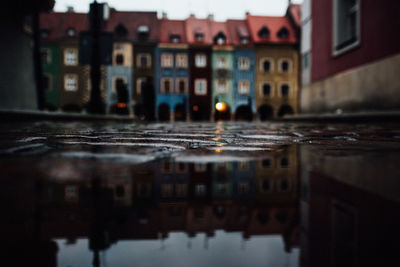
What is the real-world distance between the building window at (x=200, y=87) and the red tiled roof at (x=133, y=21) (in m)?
5.31

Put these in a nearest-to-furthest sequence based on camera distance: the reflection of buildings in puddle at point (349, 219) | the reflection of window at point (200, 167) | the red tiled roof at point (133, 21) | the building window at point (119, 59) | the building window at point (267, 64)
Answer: the reflection of buildings in puddle at point (349, 219), the reflection of window at point (200, 167), the building window at point (119, 59), the red tiled roof at point (133, 21), the building window at point (267, 64)

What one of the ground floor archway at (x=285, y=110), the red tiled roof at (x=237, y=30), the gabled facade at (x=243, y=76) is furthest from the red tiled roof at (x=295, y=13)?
the ground floor archway at (x=285, y=110)

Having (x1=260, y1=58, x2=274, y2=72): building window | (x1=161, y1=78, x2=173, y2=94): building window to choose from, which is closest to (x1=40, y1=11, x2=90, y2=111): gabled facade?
(x1=161, y1=78, x2=173, y2=94): building window

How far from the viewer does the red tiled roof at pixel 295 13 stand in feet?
108

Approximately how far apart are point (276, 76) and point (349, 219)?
3327cm

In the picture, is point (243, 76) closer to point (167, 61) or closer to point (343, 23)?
point (167, 61)

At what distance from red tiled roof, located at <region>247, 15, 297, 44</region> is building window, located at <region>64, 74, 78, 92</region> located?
16.1 m

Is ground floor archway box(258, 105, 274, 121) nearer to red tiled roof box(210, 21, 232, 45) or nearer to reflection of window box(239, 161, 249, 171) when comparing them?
red tiled roof box(210, 21, 232, 45)

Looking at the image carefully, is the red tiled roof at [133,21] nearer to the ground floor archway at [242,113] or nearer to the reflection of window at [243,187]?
the ground floor archway at [242,113]

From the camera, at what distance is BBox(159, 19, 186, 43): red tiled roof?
32594 mm

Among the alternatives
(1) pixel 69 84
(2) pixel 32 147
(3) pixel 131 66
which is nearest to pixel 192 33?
(3) pixel 131 66

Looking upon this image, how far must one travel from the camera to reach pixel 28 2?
41.1ft

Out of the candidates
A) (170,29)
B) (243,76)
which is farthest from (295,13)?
(170,29)

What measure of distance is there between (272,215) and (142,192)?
12.0 inches
